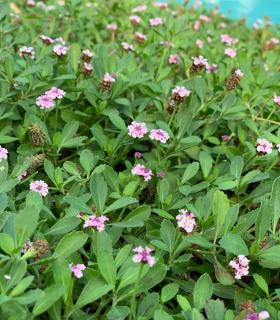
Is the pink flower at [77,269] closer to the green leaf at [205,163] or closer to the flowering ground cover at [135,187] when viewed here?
the flowering ground cover at [135,187]

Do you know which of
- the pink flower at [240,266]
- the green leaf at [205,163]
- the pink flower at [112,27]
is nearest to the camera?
the pink flower at [240,266]

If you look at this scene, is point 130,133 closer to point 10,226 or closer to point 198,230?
point 198,230

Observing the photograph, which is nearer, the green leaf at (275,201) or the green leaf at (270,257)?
the green leaf at (270,257)

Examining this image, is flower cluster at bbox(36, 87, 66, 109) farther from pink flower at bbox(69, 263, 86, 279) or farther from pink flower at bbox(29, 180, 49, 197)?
pink flower at bbox(69, 263, 86, 279)

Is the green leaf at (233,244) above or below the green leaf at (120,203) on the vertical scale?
above

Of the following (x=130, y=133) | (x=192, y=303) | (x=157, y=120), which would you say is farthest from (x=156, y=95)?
(x=192, y=303)

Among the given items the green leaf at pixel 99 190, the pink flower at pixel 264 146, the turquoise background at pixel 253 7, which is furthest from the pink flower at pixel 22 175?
the turquoise background at pixel 253 7

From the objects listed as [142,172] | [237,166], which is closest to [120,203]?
[142,172]
